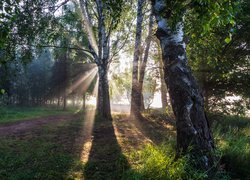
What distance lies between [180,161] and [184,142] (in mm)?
475

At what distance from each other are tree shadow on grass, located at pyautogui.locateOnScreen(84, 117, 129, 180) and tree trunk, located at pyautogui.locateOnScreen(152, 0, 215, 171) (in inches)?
54.6

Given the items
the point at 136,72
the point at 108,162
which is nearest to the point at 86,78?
the point at 136,72

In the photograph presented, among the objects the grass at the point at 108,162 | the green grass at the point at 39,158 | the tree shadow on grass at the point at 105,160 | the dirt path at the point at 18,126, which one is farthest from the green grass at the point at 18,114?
the tree shadow on grass at the point at 105,160

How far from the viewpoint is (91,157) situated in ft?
20.0

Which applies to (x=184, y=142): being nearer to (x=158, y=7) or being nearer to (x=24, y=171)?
(x=158, y=7)

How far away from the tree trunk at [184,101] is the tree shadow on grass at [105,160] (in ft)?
4.55

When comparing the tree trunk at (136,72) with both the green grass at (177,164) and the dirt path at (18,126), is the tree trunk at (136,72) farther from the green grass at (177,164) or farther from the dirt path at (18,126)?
the green grass at (177,164)

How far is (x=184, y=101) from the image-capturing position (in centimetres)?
465

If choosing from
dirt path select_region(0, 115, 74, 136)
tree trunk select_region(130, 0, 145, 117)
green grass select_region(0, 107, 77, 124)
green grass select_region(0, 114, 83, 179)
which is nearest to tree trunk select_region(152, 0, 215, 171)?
green grass select_region(0, 114, 83, 179)

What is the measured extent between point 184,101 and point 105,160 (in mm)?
2593

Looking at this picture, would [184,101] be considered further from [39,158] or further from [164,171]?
[39,158]

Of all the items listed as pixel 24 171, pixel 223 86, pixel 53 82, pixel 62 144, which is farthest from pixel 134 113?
pixel 53 82

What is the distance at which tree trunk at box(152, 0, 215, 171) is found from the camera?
4.42m

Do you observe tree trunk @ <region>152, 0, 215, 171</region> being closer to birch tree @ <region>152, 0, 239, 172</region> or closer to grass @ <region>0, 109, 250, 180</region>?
birch tree @ <region>152, 0, 239, 172</region>
